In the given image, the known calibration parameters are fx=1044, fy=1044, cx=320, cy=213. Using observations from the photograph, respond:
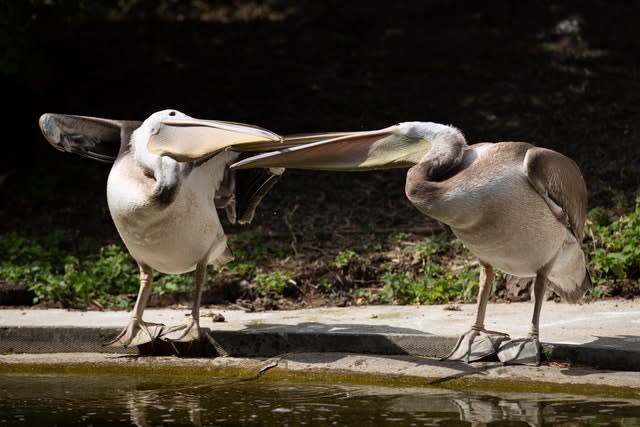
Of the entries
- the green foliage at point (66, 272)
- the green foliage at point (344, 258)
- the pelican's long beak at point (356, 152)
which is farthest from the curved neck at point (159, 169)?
the green foliage at point (344, 258)

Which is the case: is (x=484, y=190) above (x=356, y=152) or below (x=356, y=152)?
below

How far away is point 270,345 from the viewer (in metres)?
5.42

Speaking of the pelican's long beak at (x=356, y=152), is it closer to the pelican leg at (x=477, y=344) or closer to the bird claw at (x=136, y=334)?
the pelican leg at (x=477, y=344)

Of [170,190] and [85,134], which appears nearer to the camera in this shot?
[170,190]

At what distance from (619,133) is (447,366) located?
18.9 feet

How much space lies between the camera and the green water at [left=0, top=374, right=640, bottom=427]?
13.6 feet

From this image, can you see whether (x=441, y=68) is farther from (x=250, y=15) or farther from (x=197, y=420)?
(x=197, y=420)

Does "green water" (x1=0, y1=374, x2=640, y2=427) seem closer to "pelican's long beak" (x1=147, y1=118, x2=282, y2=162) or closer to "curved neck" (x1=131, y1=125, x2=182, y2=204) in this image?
"curved neck" (x1=131, y1=125, x2=182, y2=204)

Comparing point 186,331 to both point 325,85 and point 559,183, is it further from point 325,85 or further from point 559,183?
point 325,85

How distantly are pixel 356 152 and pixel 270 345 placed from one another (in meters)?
1.10

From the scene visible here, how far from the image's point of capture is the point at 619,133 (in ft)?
32.8

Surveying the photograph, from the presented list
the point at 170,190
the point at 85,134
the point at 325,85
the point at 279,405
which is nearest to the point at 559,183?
the point at 279,405

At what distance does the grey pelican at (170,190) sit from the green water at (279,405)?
0.63 m

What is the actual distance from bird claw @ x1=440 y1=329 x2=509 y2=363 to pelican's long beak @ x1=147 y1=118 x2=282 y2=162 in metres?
1.34
